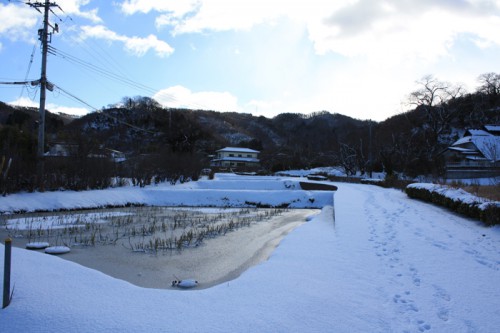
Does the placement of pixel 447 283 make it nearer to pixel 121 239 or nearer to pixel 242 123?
pixel 121 239

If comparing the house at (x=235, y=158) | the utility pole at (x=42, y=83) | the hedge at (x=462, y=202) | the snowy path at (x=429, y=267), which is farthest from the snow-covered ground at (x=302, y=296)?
the house at (x=235, y=158)

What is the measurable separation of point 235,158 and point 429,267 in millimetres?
77884

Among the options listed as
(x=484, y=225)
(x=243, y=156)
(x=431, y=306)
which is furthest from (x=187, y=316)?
(x=243, y=156)

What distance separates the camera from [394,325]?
3756 mm

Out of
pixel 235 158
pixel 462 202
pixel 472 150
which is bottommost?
pixel 462 202

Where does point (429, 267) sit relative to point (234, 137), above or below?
below

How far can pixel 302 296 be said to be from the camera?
4.54 m

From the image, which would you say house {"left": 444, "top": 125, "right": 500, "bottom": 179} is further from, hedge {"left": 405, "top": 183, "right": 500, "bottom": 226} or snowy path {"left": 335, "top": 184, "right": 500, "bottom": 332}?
snowy path {"left": 335, "top": 184, "right": 500, "bottom": 332}

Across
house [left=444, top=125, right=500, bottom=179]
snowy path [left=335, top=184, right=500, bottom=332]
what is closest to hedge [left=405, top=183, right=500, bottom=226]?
snowy path [left=335, top=184, right=500, bottom=332]

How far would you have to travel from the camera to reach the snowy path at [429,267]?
396 centimetres

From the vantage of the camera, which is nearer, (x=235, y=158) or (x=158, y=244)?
(x=158, y=244)

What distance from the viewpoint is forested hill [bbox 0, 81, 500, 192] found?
27.3 metres

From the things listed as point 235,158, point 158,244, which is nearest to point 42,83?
point 158,244

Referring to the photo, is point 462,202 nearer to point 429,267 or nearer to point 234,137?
point 429,267
